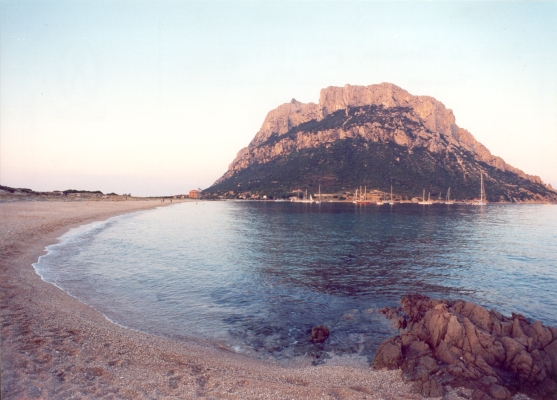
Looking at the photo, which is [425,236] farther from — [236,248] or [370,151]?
[370,151]

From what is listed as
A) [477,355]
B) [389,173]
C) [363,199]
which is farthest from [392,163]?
[477,355]

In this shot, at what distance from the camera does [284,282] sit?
22.5 m

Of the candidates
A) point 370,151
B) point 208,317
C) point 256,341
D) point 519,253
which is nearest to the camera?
point 256,341

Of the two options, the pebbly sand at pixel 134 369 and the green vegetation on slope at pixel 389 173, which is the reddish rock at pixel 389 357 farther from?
the green vegetation on slope at pixel 389 173

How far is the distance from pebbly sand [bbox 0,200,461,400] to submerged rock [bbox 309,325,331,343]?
1.72 m

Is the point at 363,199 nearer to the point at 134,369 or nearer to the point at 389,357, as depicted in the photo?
the point at 389,357

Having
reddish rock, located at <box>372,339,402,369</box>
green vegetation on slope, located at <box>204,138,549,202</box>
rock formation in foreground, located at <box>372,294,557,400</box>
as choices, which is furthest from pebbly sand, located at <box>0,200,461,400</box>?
green vegetation on slope, located at <box>204,138,549,202</box>

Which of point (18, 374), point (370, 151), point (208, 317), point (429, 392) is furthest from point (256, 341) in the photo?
point (370, 151)

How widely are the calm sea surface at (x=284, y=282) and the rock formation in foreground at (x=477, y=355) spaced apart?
6.25 ft

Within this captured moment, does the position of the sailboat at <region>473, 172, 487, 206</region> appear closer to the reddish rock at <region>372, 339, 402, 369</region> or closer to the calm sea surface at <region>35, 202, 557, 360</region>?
the calm sea surface at <region>35, 202, 557, 360</region>

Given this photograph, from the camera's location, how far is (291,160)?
197 meters

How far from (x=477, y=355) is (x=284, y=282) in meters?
13.7

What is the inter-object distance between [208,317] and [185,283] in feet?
21.4

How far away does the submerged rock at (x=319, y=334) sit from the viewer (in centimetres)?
1304
